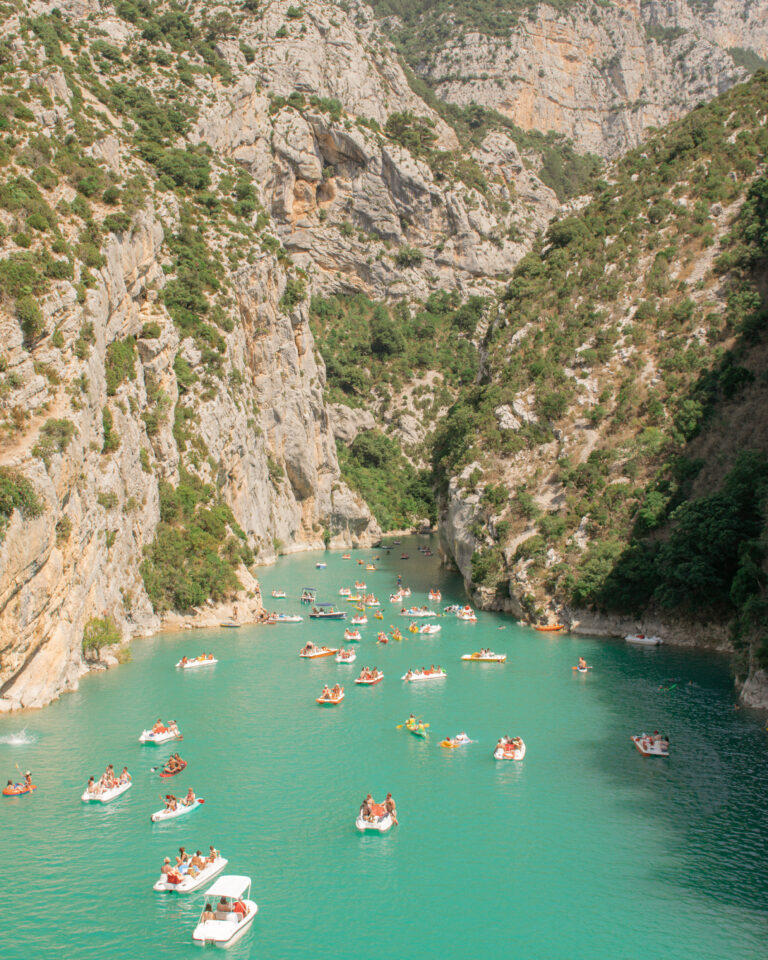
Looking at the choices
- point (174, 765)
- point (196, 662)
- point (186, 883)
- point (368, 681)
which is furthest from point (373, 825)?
point (196, 662)

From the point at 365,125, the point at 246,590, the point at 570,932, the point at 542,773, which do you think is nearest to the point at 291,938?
the point at 570,932

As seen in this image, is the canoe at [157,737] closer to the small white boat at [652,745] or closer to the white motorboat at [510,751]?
the white motorboat at [510,751]

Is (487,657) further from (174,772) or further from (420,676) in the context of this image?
(174,772)

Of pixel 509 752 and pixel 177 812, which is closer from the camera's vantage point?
pixel 177 812

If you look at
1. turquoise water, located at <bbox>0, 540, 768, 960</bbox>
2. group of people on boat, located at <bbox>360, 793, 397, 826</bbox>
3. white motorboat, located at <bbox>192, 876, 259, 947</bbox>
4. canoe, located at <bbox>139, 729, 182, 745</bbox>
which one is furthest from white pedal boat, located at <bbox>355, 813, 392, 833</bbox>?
canoe, located at <bbox>139, 729, 182, 745</bbox>

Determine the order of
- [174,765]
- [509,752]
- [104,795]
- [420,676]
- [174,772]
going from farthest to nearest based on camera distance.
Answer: [420,676] < [509,752] < [174,765] < [174,772] < [104,795]

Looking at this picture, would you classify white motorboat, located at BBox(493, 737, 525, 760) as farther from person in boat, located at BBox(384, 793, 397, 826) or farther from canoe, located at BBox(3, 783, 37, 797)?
canoe, located at BBox(3, 783, 37, 797)
